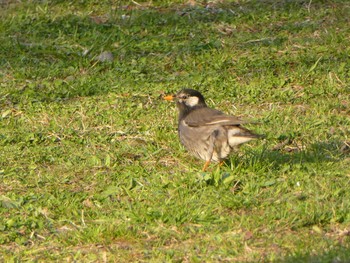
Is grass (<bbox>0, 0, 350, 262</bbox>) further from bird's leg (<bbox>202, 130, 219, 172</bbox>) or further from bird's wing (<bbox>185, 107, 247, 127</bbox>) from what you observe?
bird's wing (<bbox>185, 107, 247, 127</bbox>)

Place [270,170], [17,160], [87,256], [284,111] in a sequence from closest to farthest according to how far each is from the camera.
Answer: [87,256], [270,170], [17,160], [284,111]

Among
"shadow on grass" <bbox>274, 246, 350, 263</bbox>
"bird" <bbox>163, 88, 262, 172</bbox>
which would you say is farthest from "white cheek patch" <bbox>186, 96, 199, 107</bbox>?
"shadow on grass" <bbox>274, 246, 350, 263</bbox>

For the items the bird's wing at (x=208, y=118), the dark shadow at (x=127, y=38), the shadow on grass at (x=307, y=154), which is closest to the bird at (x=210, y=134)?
the bird's wing at (x=208, y=118)

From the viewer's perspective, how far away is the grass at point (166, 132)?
629 cm

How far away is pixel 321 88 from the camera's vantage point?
945cm

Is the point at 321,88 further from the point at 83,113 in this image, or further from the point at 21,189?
the point at 21,189

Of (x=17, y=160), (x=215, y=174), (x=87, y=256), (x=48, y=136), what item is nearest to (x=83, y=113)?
(x=48, y=136)

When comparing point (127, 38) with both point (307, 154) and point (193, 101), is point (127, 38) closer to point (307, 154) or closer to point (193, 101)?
point (193, 101)

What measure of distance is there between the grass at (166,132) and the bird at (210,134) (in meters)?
0.15

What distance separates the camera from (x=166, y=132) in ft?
28.1

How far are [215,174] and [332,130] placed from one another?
1.75 m

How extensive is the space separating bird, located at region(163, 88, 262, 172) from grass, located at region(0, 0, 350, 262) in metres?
0.15

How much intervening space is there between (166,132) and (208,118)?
101 cm

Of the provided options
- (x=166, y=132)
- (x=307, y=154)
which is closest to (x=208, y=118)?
(x=307, y=154)
